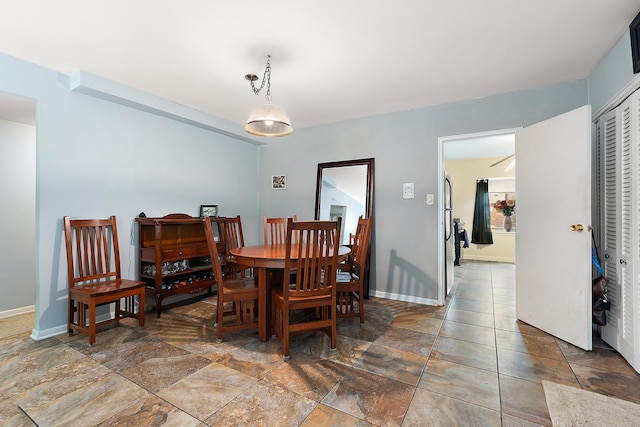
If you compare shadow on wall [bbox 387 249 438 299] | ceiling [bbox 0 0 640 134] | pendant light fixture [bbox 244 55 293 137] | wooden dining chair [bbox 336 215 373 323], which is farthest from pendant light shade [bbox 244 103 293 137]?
shadow on wall [bbox 387 249 438 299]

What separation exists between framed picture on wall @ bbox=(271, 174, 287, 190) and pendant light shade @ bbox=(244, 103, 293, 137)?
186cm

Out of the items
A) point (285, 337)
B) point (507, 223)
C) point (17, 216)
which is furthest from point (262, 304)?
point (507, 223)

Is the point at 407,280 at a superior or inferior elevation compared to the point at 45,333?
superior

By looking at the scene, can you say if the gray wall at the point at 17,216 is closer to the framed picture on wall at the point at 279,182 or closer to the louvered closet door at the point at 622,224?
the framed picture on wall at the point at 279,182

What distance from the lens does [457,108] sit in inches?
134

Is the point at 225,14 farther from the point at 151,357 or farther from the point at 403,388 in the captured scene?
the point at 403,388

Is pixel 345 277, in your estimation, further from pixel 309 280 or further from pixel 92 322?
pixel 92 322

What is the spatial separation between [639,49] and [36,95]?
4.56 meters

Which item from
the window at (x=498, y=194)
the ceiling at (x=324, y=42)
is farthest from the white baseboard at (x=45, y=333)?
the window at (x=498, y=194)

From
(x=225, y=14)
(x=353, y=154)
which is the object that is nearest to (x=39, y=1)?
(x=225, y=14)

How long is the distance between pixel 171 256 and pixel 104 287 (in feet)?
2.25

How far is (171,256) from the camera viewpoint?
3199mm

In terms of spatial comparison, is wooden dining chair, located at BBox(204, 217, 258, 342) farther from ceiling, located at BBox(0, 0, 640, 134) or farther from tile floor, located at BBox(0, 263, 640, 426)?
ceiling, located at BBox(0, 0, 640, 134)

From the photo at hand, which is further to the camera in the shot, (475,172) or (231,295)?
(475,172)
